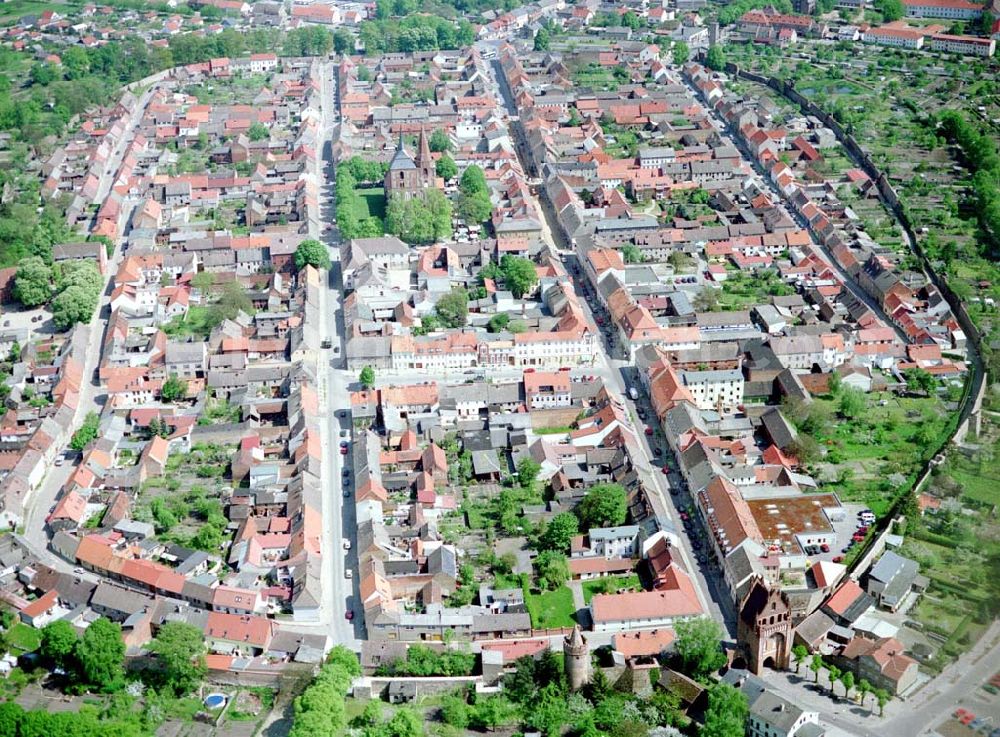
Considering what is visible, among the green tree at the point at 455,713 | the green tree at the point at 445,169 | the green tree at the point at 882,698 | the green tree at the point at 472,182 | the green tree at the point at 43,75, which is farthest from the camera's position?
the green tree at the point at 43,75

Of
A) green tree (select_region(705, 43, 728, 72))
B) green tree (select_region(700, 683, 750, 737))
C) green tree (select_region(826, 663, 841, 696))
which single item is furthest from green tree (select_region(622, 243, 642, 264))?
green tree (select_region(705, 43, 728, 72))

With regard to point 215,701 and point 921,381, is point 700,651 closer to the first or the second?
point 215,701

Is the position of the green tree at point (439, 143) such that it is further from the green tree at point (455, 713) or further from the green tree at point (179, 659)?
the green tree at point (455, 713)

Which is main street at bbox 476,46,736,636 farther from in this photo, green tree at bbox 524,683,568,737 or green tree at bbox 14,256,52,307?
green tree at bbox 14,256,52,307

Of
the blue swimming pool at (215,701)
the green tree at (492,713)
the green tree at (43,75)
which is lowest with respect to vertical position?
the green tree at (43,75)

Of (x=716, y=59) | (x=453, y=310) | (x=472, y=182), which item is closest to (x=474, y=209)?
(x=472, y=182)

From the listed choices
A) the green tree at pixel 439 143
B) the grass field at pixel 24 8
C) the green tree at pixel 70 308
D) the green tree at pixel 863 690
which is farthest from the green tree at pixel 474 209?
the grass field at pixel 24 8
